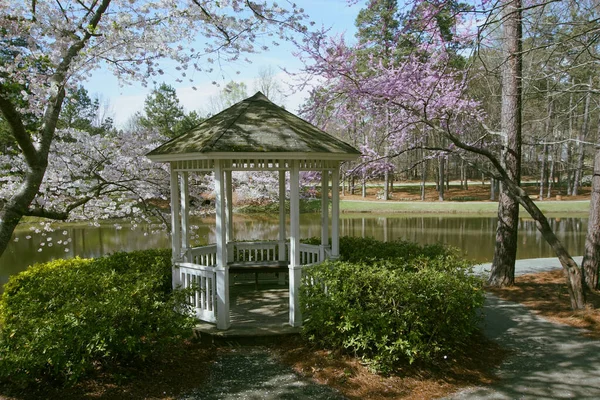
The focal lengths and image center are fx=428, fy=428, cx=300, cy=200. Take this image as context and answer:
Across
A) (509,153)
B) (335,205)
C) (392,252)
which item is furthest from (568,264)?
(335,205)

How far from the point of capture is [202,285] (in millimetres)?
5887

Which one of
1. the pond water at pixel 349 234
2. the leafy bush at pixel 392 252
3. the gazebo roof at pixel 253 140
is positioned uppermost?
the gazebo roof at pixel 253 140

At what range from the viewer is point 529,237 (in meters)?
17.6

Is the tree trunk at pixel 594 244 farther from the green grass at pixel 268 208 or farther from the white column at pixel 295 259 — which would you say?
the green grass at pixel 268 208

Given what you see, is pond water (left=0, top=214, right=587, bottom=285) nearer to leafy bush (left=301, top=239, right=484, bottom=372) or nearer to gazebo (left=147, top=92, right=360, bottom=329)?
gazebo (left=147, top=92, right=360, bottom=329)

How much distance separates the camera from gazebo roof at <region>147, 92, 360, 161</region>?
5.51 m

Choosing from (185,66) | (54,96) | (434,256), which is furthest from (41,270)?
(434,256)

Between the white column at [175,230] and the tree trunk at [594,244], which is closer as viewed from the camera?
the white column at [175,230]

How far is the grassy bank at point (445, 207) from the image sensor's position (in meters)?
26.8

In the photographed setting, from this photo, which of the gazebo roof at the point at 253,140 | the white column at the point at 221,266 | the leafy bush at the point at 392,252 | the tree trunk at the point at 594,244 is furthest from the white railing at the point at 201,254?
the tree trunk at the point at 594,244

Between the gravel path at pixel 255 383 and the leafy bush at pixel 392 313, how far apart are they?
62cm

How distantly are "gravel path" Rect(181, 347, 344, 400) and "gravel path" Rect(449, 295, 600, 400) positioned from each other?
1.47 metres

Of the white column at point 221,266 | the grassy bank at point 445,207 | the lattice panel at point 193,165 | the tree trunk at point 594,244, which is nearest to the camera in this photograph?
the white column at point 221,266

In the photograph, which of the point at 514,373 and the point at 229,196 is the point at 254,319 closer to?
the point at 229,196
